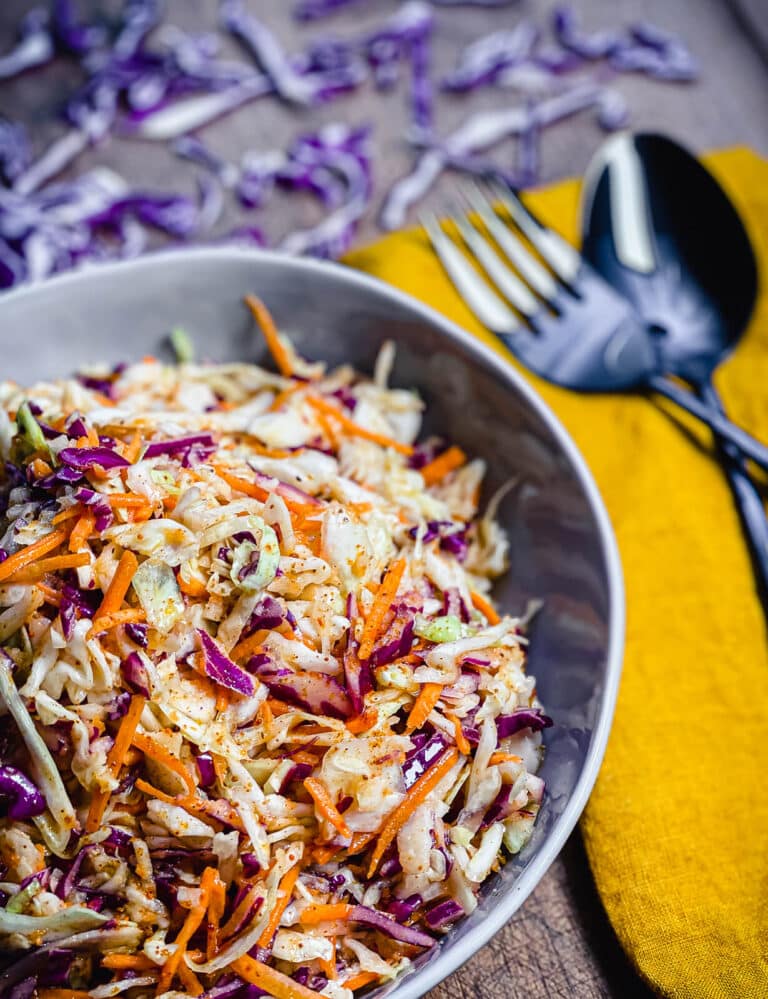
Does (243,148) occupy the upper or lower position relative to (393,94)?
lower

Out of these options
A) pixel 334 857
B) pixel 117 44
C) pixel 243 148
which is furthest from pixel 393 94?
pixel 334 857

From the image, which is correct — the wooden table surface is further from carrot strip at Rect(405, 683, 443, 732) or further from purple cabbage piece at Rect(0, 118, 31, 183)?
carrot strip at Rect(405, 683, 443, 732)

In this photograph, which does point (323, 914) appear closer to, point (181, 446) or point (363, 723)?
point (363, 723)

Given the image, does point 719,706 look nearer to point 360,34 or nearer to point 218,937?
point 218,937

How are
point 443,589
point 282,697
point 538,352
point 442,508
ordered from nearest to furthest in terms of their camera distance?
point 282,697 < point 443,589 < point 442,508 < point 538,352

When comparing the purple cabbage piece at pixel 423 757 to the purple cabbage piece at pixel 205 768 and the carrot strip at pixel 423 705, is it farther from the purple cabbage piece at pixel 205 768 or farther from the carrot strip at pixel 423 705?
the purple cabbage piece at pixel 205 768

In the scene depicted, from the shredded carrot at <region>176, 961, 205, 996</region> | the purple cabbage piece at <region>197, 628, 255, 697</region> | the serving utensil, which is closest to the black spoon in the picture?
the serving utensil

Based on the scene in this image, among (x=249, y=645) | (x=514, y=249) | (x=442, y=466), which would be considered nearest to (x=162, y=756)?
(x=249, y=645)
